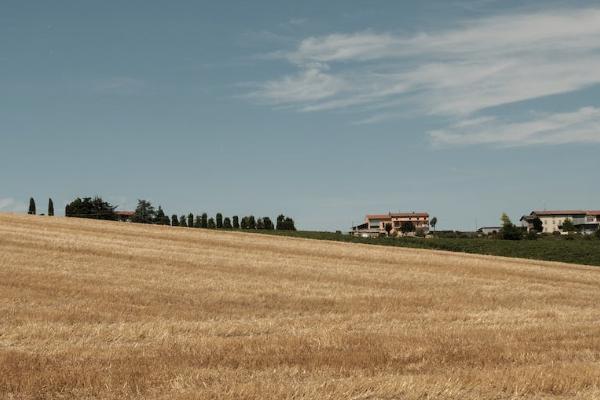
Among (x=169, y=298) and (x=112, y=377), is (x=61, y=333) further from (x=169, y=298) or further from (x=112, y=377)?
(x=169, y=298)

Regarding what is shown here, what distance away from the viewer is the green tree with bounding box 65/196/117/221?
133 meters

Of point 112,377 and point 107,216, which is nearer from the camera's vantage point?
point 112,377

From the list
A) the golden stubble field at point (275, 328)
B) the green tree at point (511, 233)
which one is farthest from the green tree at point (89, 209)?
the golden stubble field at point (275, 328)

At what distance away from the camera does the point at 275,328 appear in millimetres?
16688

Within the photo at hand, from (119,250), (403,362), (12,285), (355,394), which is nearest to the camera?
(355,394)

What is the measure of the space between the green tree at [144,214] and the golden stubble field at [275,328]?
367 feet

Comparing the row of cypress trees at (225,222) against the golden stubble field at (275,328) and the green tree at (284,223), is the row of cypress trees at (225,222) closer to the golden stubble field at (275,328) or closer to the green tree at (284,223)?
the green tree at (284,223)

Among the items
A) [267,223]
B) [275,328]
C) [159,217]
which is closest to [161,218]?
[159,217]

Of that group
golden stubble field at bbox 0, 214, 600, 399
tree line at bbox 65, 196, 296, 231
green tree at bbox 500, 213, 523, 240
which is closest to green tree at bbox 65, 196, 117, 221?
tree line at bbox 65, 196, 296, 231

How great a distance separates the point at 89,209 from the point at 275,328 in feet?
408

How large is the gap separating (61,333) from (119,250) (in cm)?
2053

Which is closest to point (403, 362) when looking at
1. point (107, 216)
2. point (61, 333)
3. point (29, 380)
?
point (29, 380)

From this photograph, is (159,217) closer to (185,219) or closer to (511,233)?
(185,219)

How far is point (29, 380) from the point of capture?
9.37 m
